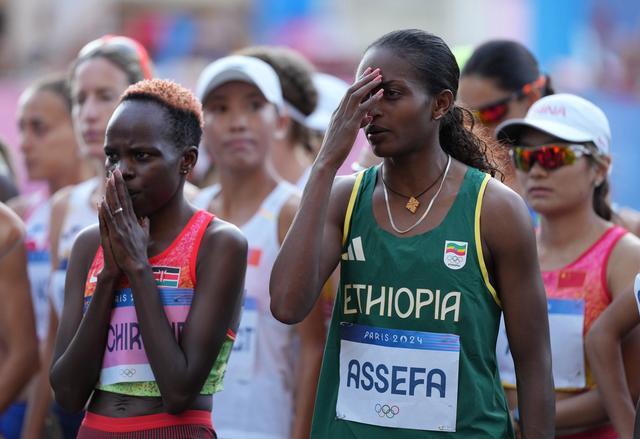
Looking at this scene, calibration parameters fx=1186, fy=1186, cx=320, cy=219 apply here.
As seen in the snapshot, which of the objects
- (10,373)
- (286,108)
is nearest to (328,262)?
(10,373)

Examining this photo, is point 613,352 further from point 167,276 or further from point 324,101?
point 324,101

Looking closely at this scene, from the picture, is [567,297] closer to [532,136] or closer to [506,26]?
[532,136]

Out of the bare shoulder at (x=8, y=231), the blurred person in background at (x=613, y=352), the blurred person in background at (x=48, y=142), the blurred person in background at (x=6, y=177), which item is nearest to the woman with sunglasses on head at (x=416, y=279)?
the blurred person in background at (x=613, y=352)

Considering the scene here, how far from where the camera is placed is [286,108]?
6480 mm

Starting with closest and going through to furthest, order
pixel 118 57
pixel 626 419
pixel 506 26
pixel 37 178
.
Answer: pixel 626 419, pixel 118 57, pixel 37 178, pixel 506 26

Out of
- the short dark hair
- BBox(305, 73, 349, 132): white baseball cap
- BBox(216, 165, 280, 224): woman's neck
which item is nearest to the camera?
the short dark hair

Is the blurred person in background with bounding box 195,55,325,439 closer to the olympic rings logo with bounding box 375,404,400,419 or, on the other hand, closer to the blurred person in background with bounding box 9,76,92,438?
the olympic rings logo with bounding box 375,404,400,419

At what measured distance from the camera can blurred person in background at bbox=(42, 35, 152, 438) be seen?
5.98m

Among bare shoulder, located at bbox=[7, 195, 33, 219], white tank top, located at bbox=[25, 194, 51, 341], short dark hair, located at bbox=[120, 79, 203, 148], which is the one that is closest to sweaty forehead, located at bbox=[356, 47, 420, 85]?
short dark hair, located at bbox=[120, 79, 203, 148]

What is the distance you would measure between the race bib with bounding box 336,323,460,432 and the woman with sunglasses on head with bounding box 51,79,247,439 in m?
0.55

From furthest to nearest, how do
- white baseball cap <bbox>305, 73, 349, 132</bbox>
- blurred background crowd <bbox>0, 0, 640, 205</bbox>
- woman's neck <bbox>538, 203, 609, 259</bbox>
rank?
blurred background crowd <bbox>0, 0, 640, 205</bbox>, white baseball cap <bbox>305, 73, 349, 132</bbox>, woman's neck <bbox>538, 203, 609, 259</bbox>

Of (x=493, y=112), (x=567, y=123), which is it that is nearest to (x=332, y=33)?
(x=493, y=112)

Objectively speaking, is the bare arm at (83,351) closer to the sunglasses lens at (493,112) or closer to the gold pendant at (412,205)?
the gold pendant at (412,205)

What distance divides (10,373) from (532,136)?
8.18ft
